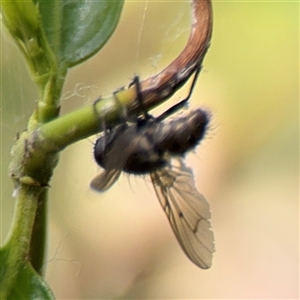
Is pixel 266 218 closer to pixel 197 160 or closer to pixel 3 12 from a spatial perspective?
pixel 197 160

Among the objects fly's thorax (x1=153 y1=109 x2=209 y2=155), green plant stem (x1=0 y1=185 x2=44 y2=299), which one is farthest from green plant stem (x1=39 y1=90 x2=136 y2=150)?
fly's thorax (x1=153 y1=109 x2=209 y2=155)

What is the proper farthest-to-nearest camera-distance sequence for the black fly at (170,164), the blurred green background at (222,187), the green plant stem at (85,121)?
the blurred green background at (222,187)
the black fly at (170,164)
the green plant stem at (85,121)

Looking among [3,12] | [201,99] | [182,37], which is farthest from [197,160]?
[3,12]

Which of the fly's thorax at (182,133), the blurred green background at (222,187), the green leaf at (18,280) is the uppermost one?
the green leaf at (18,280)

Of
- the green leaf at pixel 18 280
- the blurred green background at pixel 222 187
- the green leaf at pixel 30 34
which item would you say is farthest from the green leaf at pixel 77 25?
the blurred green background at pixel 222 187

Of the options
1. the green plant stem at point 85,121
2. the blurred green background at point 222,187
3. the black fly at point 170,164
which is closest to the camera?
the green plant stem at point 85,121

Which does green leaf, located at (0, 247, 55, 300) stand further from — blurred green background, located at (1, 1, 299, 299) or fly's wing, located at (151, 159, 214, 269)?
blurred green background, located at (1, 1, 299, 299)

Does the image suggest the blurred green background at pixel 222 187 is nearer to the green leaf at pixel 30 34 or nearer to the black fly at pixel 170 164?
the black fly at pixel 170 164
